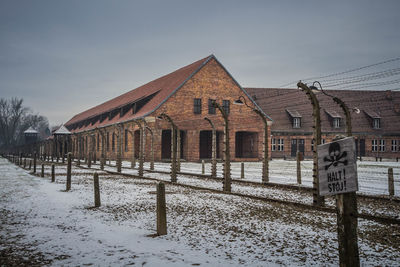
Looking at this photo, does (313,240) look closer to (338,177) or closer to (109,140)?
(338,177)

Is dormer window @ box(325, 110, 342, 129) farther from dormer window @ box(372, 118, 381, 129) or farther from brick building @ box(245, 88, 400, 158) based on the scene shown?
dormer window @ box(372, 118, 381, 129)

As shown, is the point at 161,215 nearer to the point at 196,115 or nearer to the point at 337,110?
the point at 196,115

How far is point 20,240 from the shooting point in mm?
5355

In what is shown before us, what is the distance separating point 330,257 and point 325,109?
4244 centimetres

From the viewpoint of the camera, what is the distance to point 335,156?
3408 mm

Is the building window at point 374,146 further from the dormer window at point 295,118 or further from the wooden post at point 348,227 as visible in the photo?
the wooden post at point 348,227

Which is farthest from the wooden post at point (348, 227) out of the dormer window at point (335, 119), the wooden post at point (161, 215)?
the dormer window at point (335, 119)

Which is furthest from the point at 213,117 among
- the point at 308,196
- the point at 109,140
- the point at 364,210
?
the point at 364,210

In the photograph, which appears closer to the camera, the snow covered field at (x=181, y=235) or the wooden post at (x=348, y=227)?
the wooden post at (x=348, y=227)

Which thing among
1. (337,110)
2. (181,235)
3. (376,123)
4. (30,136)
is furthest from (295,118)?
(30,136)

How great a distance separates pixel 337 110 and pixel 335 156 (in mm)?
44416

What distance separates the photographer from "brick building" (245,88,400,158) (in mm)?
41625

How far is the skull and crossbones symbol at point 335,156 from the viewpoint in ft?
10.9

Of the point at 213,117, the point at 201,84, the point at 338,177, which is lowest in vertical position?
the point at 338,177
